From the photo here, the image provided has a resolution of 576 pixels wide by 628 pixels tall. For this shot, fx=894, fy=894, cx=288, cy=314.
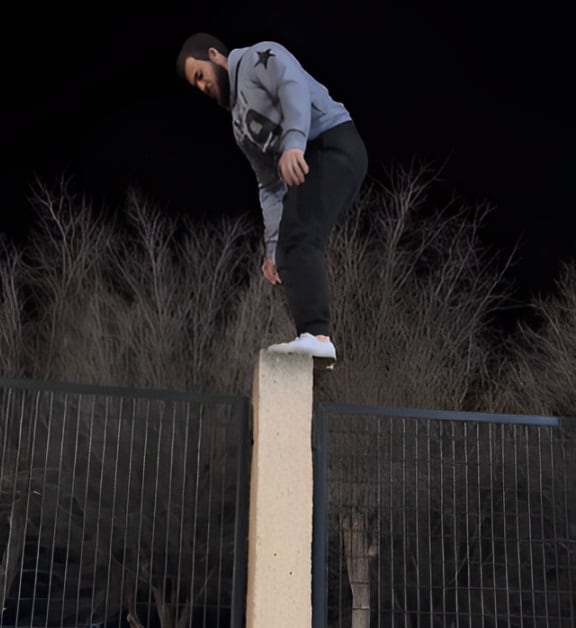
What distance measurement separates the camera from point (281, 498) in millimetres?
3768

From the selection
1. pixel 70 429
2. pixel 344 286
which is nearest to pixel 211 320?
pixel 344 286

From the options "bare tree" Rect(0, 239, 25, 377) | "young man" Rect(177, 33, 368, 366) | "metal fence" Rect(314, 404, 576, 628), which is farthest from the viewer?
"bare tree" Rect(0, 239, 25, 377)

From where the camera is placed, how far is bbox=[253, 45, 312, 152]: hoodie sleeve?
3.56 meters

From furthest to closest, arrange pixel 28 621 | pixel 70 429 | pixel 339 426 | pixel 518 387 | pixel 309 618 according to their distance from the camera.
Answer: pixel 518 387, pixel 70 429, pixel 339 426, pixel 28 621, pixel 309 618

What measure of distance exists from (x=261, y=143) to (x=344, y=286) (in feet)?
37.2

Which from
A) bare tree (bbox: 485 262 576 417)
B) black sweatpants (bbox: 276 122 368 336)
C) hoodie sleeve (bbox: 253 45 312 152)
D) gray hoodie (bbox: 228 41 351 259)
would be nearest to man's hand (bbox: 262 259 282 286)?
gray hoodie (bbox: 228 41 351 259)

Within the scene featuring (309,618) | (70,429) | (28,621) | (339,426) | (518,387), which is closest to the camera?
(309,618)

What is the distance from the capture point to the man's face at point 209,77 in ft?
12.7

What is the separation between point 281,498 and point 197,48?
1.96 metres

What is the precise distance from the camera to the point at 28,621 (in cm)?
443

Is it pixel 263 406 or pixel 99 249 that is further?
pixel 99 249

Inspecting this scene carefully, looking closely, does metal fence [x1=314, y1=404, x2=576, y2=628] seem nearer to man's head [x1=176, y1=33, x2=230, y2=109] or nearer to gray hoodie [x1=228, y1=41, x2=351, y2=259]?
gray hoodie [x1=228, y1=41, x2=351, y2=259]

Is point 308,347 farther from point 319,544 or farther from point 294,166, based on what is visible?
point 319,544

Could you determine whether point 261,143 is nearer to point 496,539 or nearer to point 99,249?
point 496,539
